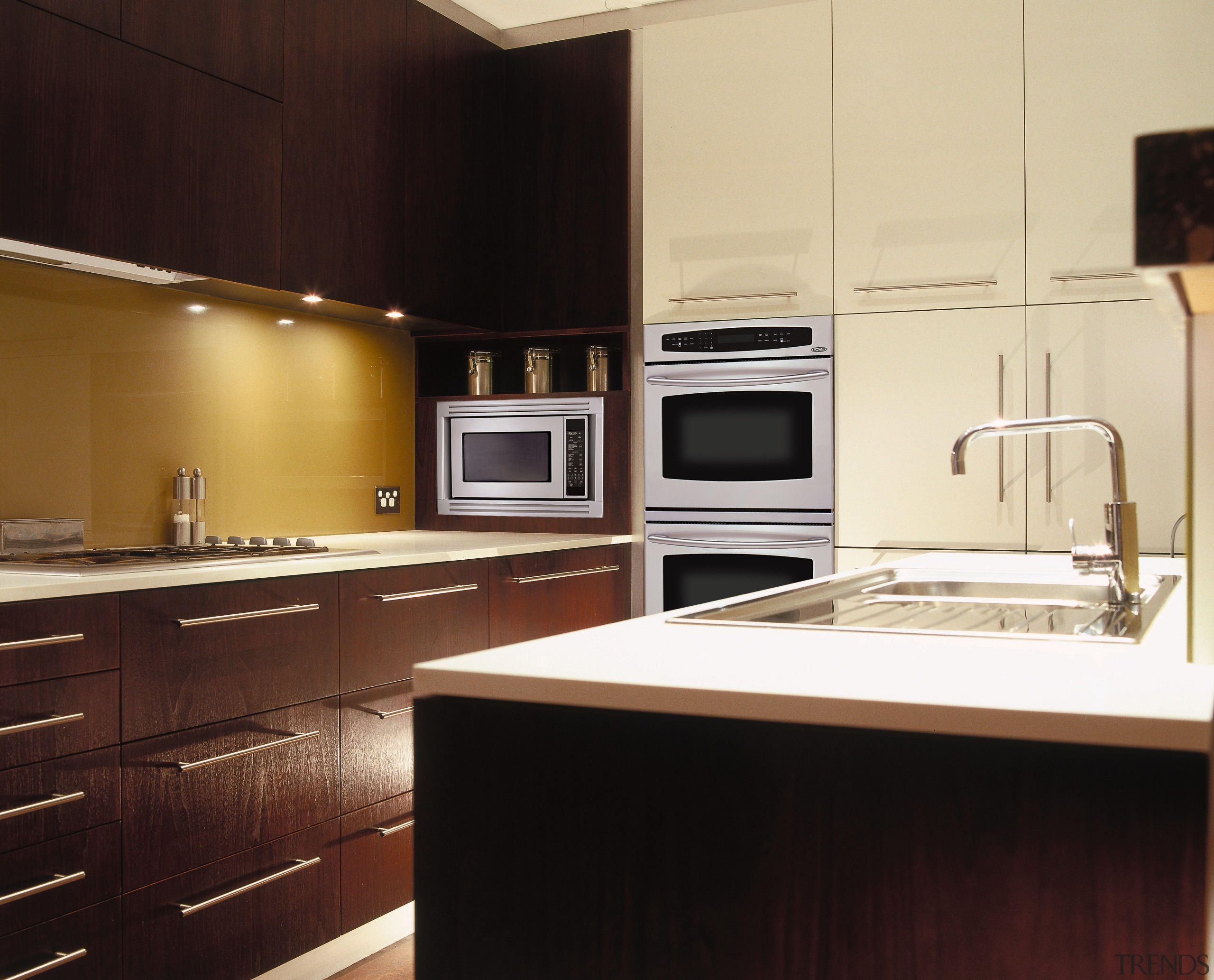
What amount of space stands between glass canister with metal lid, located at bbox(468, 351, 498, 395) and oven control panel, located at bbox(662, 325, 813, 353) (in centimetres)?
75

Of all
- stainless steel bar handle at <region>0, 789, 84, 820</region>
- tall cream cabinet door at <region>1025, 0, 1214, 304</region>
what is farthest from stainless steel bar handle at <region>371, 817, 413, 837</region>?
tall cream cabinet door at <region>1025, 0, 1214, 304</region>

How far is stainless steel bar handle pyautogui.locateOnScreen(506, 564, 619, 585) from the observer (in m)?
3.08

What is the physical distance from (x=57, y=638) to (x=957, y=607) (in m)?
1.45

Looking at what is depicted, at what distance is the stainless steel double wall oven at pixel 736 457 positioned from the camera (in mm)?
3236

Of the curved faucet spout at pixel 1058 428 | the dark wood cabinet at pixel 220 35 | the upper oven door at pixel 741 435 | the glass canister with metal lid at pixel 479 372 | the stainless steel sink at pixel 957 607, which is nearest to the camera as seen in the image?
the stainless steel sink at pixel 957 607

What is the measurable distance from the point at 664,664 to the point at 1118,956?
0.41 m

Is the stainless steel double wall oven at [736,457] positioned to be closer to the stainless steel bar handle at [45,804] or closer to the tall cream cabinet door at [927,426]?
the tall cream cabinet door at [927,426]

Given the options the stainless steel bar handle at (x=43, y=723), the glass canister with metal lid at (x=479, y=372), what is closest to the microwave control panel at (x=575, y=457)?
the glass canister with metal lid at (x=479, y=372)

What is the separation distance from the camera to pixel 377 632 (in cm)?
255

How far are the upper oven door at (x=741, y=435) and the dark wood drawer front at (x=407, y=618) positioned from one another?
800 millimetres

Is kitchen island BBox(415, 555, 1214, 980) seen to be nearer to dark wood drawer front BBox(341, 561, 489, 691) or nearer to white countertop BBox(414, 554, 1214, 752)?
white countertop BBox(414, 554, 1214, 752)

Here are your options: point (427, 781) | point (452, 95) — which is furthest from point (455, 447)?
point (427, 781)

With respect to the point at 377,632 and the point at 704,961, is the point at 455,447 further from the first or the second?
the point at 704,961

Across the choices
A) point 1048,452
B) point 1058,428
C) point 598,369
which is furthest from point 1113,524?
point 598,369
